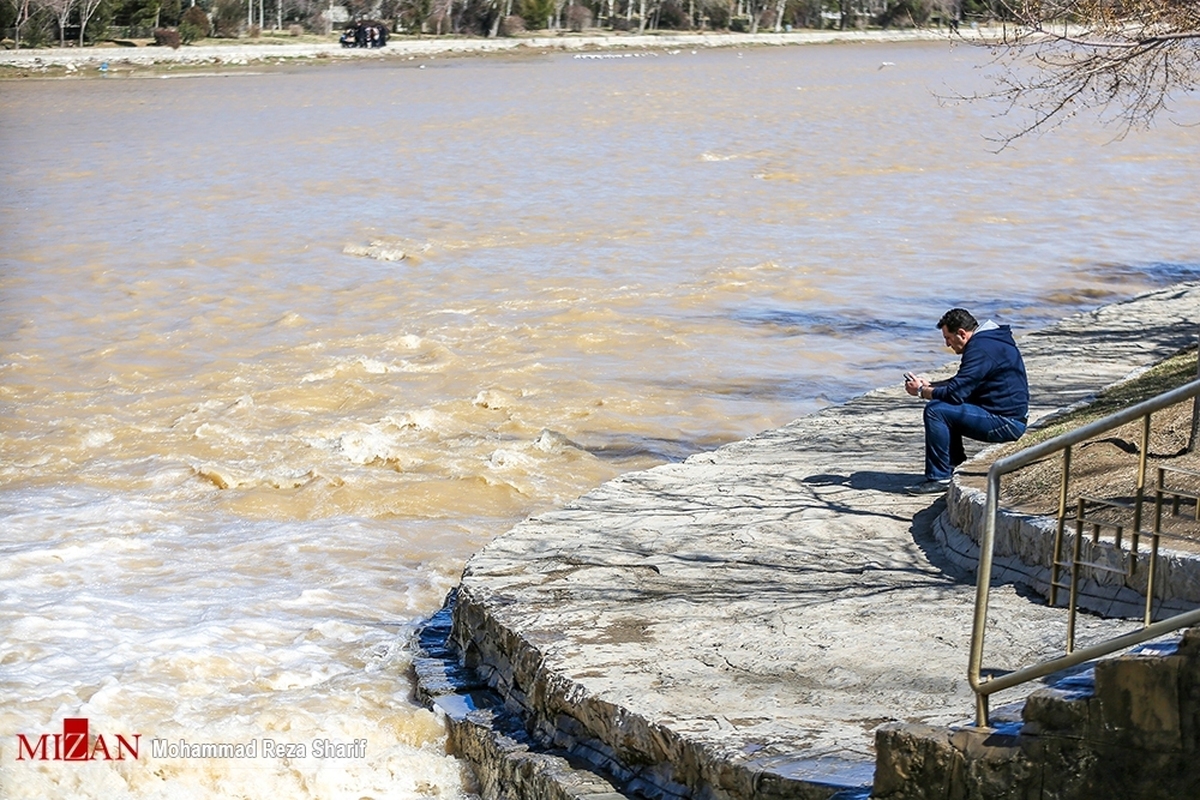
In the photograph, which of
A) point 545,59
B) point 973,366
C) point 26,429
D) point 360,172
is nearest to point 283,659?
point 973,366

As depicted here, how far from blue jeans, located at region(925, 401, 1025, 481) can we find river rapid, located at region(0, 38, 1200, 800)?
3.00m

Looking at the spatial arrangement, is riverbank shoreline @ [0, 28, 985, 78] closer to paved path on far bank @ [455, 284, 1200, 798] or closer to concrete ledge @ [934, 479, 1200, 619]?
paved path on far bank @ [455, 284, 1200, 798]

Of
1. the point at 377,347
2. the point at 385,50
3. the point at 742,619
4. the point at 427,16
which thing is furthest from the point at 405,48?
the point at 742,619

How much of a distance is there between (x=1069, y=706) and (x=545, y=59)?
75558mm

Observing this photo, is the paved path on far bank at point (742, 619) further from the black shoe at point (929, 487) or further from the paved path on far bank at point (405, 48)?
the paved path on far bank at point (405, 48)

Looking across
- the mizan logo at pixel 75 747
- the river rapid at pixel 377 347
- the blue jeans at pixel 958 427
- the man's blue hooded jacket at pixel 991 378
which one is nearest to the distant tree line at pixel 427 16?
the river rapid at pixel 377 347

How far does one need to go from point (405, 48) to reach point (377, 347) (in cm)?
6453

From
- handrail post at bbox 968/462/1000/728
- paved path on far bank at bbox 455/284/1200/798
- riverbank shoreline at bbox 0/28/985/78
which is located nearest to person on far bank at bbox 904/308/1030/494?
paved path on far bank at bbox 455/284/1200/798

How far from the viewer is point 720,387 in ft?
47.2

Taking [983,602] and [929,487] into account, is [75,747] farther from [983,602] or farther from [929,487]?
[929,487]

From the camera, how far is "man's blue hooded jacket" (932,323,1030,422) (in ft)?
27.4

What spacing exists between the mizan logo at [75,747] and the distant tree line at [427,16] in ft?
182

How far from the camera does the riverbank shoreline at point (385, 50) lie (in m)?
63.8

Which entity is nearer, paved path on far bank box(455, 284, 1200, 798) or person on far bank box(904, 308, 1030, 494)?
paved path on far bank box(455, 284, 1200, 798)
